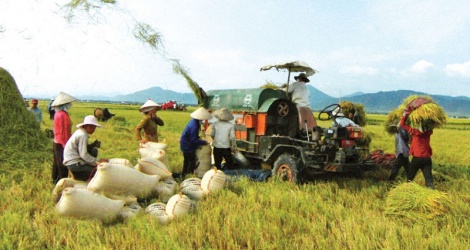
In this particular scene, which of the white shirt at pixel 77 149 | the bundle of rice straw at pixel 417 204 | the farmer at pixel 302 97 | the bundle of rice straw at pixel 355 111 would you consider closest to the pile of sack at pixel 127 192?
the white shirt at pixel 77 149

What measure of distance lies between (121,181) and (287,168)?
251cm

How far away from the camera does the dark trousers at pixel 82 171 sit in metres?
5.03

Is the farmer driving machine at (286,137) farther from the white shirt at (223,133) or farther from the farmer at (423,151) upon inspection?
the farmer at (423,151)

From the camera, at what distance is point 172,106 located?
45.3m

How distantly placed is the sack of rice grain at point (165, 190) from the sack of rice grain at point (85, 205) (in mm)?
858

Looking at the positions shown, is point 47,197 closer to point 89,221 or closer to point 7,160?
point 89,221

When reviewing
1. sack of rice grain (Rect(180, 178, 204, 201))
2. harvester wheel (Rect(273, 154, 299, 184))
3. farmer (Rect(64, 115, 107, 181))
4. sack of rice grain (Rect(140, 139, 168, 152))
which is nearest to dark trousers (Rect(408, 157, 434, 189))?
harvester wheel (Rect(273, 154, 299, 184))

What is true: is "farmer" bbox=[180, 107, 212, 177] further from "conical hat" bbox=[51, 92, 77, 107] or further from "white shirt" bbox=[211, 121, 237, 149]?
"conical hat" bbox=[51, 92, 77, 107]

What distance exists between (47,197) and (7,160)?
2.10m

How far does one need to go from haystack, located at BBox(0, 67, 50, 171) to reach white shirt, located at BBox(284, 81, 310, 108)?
464 centimetres

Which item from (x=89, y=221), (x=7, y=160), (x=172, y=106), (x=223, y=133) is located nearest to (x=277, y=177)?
(x=223, y=133)

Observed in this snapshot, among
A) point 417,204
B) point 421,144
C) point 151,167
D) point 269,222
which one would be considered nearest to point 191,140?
point 151,167

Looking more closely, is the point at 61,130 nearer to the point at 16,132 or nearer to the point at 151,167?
the point at 151,167

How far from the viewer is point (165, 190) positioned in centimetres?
503
